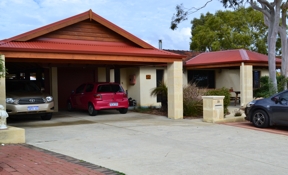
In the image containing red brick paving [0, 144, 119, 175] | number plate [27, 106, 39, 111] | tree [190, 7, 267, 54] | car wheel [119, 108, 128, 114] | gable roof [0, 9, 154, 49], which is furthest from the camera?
tree [190, 7, 267, 54]

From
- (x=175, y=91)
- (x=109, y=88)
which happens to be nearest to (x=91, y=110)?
(x=109, y=88)

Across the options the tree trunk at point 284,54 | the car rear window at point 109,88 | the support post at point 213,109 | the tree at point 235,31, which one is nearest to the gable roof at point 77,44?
the car rear window at point 109,88

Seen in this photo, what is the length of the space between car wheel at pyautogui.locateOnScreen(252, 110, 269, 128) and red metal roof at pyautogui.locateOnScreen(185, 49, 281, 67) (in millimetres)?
6937

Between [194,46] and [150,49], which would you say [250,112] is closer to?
[150,49]

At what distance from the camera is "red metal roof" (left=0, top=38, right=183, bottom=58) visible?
411 inches

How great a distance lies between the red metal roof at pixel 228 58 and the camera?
59.2ft

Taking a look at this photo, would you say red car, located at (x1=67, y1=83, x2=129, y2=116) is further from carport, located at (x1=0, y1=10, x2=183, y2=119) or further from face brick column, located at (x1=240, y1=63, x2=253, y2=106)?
face brick column, located at (x1=240, y1=63, x2=253, y2=106)

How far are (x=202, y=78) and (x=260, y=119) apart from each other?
11446 mm

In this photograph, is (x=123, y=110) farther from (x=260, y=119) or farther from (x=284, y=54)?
(x=284, y=54)

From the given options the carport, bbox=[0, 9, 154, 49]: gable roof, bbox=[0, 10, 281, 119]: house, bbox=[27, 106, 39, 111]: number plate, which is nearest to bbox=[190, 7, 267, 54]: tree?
bbox=[0, 10, 281, 119]: house

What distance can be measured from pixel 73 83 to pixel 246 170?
45.3 ft

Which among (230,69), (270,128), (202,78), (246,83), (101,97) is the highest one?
(230,69)

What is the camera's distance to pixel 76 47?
11.7 metres

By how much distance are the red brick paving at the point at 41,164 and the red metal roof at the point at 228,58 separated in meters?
13.4
